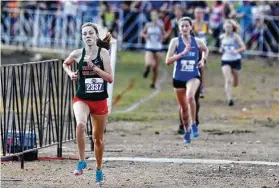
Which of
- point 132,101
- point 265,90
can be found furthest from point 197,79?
point 265,90

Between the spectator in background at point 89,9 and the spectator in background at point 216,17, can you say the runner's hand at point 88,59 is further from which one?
the spectator in background at point 89,9

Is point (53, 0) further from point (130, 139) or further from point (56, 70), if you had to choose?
point (56, 70)

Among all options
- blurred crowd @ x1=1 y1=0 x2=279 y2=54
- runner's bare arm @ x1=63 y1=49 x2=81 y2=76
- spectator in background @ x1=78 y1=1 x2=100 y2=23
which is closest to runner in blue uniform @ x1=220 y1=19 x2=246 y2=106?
blurred crowd @ x1=1 y1=0 x2=279 y2=54

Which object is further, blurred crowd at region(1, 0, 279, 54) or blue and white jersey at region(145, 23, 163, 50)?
blurred crowd at region(1, 0, 279, 54)

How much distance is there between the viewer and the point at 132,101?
2316 centimetres

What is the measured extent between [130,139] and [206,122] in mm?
2880

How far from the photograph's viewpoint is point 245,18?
104 feet

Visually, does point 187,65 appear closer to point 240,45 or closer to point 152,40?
point 240,45

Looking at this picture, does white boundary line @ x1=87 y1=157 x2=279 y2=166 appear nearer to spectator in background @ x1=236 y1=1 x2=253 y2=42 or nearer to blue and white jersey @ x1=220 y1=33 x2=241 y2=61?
blue and white jersey @ x1=220 y1=33 x2=241 y2=61

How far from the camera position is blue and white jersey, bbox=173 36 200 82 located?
1573 cm

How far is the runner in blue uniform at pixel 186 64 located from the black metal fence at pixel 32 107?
1786mm

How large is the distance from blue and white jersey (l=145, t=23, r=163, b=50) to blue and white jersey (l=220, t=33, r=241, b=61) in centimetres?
469

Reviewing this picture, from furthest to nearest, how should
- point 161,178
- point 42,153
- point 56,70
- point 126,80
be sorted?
point 126,80 → point 42,153 → point 56,70 → point 161,178

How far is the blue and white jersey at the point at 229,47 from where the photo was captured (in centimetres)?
2183
